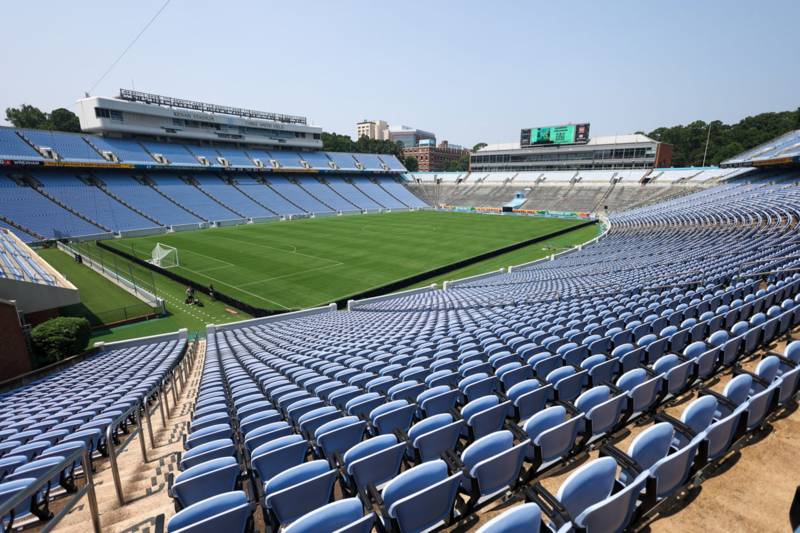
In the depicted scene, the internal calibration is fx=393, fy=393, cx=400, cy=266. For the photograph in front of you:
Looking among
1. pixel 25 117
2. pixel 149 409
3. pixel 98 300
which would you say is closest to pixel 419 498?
pixel 149 409

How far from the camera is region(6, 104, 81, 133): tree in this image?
283 ft

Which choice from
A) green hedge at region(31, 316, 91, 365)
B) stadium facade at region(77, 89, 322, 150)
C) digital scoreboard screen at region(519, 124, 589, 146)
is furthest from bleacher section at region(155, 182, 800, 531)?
digital scoreboard screen at region(519, 124, 589, 146)

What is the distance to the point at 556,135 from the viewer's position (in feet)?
301

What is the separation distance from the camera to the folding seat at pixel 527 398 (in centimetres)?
517

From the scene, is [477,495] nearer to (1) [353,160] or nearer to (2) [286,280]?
(2) [286,280]

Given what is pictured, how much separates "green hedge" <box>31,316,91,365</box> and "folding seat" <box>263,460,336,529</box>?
60.4 feet

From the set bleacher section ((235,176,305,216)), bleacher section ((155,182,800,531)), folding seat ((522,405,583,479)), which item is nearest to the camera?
bleacher section ((155,182,800,531))

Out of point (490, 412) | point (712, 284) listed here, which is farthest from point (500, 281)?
point (490, 412)

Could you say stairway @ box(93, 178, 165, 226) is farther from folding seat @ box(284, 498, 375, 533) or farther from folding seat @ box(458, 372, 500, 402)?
folding seat @ box(284, 498, 375, 533)

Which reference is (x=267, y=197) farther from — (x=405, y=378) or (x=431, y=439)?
(x=431, y=439)

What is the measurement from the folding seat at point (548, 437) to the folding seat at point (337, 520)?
80.5 inches

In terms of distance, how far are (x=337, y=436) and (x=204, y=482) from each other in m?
1.46

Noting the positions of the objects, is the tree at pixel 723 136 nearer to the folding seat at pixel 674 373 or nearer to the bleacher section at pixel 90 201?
the folding seat at pixel 674 373

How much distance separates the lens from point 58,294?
60.8 feet
